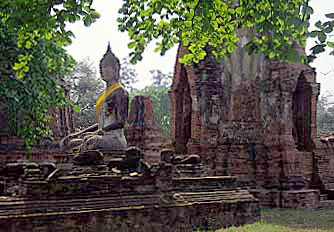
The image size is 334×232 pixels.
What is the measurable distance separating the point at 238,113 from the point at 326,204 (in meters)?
2.74

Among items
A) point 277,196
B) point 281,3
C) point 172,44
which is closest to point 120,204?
point 172,44

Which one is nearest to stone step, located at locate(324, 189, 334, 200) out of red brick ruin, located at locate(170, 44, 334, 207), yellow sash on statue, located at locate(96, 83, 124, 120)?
red brick ruin, located at locate(170, 44, 334, 207)

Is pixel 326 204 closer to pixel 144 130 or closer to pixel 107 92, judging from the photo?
pixel 144 130

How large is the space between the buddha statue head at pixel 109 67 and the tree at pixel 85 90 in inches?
701

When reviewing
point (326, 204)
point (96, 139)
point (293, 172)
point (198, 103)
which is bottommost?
point (326, 204)

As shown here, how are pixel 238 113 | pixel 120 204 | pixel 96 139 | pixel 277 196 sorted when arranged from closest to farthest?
pixel 120 204
pixel 96 139
pixel 277 196
pixel 238 113

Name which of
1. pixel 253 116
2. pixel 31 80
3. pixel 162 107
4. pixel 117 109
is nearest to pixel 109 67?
pixel 117 109

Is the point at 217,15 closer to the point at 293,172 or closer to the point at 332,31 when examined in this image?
the point at 332,31

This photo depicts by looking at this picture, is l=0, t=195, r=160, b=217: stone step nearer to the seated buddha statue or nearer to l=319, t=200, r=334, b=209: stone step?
the seated buddha statue

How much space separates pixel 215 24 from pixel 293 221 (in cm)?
433

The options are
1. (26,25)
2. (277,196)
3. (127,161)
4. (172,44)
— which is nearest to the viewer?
(26,25)

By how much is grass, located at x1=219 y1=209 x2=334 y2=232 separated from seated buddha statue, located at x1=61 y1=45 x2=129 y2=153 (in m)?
2.51

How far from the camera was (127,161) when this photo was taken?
6.75m

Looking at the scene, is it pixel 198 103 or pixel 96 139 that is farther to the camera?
pixel 198 103
